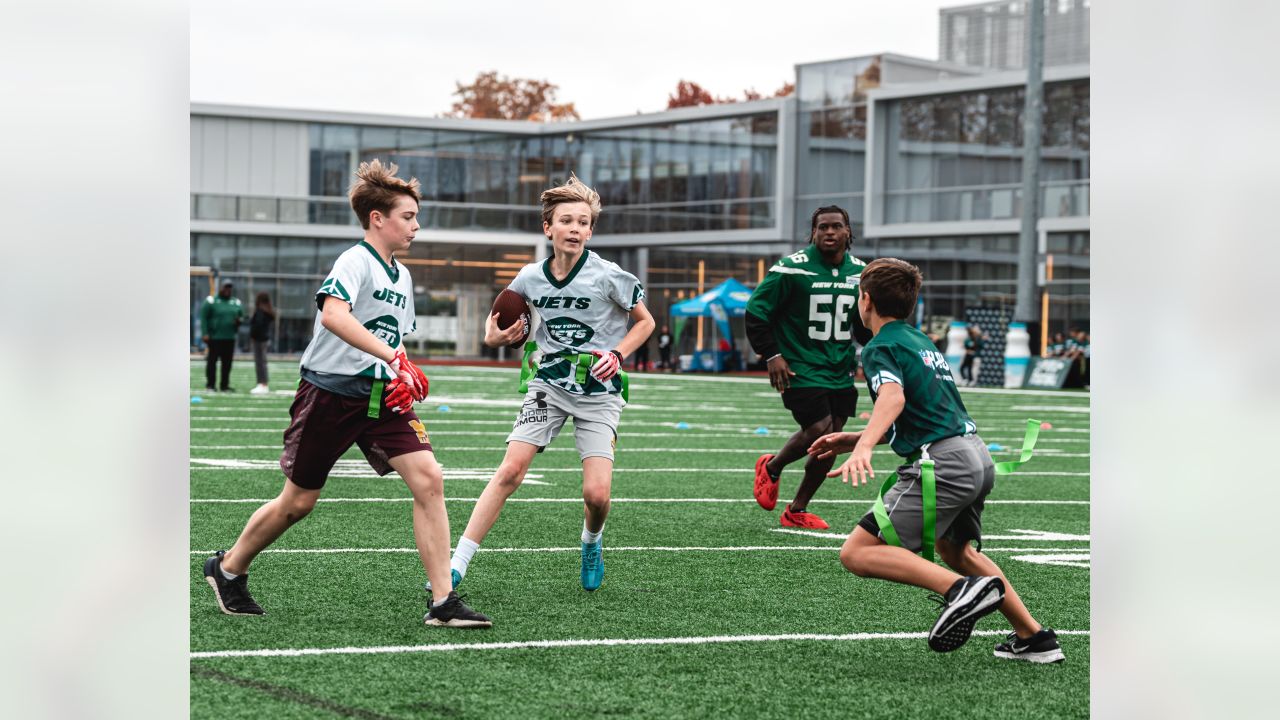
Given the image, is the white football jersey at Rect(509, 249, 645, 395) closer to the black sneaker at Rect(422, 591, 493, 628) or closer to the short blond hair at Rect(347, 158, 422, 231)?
the short blond hair at Rect(347, 158, 422, 231)

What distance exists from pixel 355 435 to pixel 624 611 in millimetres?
1314

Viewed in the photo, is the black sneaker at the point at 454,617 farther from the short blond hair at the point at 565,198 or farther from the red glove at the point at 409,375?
the short blond hair at the point at 565,198

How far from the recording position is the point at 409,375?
5535mm

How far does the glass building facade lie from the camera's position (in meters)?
40.0

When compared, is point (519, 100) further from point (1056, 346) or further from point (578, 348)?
point (578, 348)

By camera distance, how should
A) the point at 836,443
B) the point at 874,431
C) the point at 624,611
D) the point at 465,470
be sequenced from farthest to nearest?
the point at 465,470 < the point at 624,611 < the point at 836,443 < the point at 874,431

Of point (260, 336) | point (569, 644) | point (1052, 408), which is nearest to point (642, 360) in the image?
point (260, 336)

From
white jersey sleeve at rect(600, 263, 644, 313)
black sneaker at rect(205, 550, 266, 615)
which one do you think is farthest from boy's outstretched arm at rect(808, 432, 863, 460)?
black sneaker at rect(205, 550, 266, 615)

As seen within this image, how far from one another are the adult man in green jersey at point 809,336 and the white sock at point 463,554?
3179 mm
